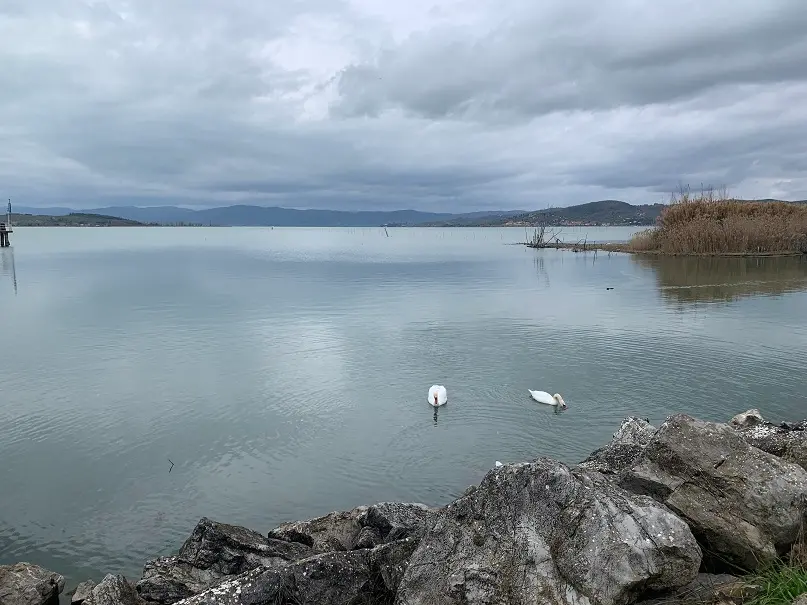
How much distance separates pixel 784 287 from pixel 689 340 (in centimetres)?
1960

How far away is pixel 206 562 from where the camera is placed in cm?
774

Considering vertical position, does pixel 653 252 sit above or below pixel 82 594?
above

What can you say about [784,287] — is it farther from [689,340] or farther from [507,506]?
[507,506]

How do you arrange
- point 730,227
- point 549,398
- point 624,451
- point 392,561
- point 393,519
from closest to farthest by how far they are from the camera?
point 392,561 < point 393,519 < point 624,451 < point 549,398 < point 730,227

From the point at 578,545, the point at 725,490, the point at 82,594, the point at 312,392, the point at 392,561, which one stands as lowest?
the point at 312,392

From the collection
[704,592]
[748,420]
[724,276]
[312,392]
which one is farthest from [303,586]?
[724,276]

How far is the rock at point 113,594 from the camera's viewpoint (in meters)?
7.27

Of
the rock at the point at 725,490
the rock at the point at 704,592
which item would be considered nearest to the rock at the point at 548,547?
the rock at the point at 704,592

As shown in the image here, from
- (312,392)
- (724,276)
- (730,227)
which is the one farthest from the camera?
(730,227)

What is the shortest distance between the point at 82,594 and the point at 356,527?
3.26 m

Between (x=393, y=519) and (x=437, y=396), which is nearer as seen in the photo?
(x=393, y=519)

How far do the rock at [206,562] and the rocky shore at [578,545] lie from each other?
26mm

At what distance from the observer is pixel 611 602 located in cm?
509

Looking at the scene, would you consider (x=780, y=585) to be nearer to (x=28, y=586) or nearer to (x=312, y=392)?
(x=28, y=586)
